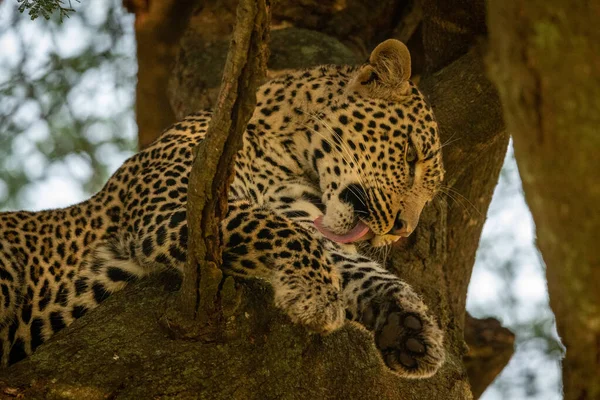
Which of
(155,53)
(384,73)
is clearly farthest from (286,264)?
(155,53)

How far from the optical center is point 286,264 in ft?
14.3

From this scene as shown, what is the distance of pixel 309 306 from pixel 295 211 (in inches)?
59.9

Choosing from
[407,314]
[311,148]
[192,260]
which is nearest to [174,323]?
[192,260]

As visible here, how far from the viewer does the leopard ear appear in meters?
5.75

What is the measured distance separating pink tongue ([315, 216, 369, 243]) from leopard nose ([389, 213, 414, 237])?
7.1 inches

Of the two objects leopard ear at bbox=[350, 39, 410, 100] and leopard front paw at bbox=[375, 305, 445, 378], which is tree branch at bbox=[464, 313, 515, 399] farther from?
leopard front paw at bbox=[375, 305, 445, 378]

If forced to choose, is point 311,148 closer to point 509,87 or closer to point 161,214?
point 161,214

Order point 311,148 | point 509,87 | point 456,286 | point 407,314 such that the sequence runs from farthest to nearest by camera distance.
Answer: point 456,286 < point 311,148 < point 407,314 < point 509,87

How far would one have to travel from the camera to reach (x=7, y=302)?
16.6 ft

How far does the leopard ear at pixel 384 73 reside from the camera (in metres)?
5.75

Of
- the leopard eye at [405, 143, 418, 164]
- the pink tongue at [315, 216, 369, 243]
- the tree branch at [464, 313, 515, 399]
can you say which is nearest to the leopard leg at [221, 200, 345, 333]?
the pink tongue at [315, 216, 369, 243]

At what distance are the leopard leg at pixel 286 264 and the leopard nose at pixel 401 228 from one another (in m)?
1.13

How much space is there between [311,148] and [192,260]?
91.0 inches

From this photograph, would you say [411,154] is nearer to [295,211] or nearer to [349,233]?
[349,233]
